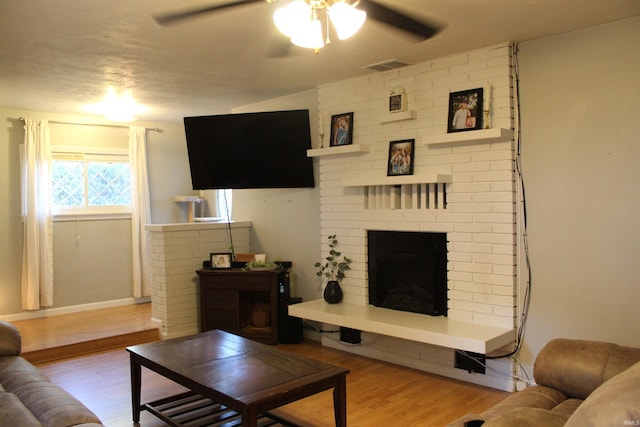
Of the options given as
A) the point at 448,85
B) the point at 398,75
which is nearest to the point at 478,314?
the point at 448,85

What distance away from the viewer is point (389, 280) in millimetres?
4211

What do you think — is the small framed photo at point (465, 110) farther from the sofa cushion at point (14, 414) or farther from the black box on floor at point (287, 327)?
the sofa cushion at point (14, 414)

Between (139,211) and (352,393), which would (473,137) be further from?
(139,211)

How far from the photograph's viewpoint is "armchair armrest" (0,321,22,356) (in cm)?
302

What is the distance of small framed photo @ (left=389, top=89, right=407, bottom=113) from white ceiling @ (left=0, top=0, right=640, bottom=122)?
30 cm

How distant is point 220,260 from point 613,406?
4203 millimetres

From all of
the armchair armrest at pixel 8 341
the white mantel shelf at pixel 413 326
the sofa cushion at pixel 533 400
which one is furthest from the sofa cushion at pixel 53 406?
the white mantel shelf at pixel 413 326

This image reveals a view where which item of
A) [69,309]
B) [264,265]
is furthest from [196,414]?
[69,309]

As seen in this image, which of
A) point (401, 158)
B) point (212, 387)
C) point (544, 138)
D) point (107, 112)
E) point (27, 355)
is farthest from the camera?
point (107, 112)

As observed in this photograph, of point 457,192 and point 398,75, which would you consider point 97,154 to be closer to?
point 398,75

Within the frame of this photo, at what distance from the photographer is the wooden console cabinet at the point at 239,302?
15.9 ft

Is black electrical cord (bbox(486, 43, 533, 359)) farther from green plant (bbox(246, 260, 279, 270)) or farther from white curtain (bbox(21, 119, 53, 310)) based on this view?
white curtain (bbox(21, 119, 53, 310))

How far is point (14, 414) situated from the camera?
2105mm

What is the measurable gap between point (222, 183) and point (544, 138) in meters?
2.97
